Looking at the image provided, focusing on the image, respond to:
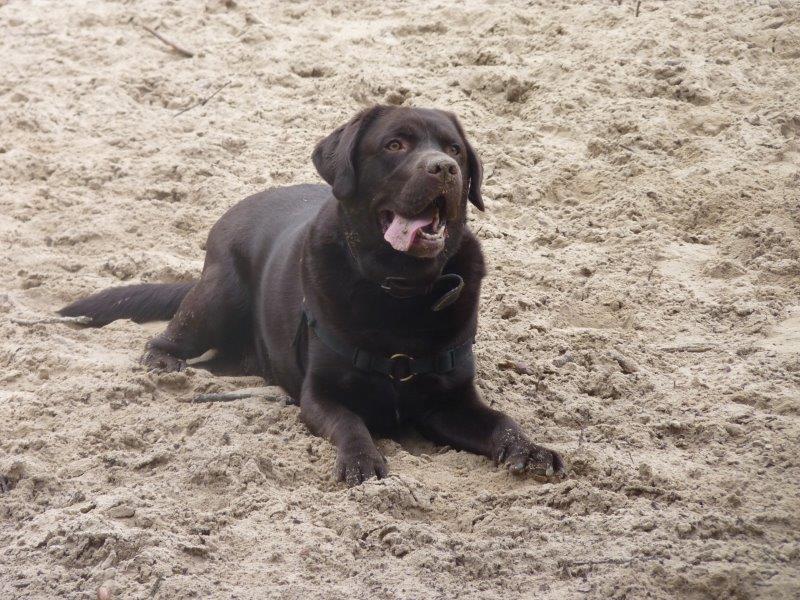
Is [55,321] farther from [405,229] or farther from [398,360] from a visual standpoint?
[405,229]

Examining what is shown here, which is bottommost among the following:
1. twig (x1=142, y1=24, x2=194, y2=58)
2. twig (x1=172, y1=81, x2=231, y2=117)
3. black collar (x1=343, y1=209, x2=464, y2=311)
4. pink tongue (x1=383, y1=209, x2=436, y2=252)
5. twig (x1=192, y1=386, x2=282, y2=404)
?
twig (x1=192, y1=386, x2=282, y2=404)

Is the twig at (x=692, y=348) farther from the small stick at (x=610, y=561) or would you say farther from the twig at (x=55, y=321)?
the twig at (x=55, y=321)

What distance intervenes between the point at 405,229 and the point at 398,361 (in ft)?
1.57

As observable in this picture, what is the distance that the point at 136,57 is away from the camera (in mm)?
7477

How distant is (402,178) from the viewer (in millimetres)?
3971

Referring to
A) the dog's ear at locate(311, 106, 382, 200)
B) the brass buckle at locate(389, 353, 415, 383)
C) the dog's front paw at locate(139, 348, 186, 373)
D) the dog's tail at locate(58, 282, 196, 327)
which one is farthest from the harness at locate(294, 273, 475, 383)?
the dog's tail at locate(58, 282, 196, 327)

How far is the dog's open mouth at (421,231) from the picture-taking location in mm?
3900

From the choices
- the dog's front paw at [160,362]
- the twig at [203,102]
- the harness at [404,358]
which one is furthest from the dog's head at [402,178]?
the twig at [203,102]

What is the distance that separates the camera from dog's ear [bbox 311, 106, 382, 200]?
4.09 m

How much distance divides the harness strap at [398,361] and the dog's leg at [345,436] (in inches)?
7.0

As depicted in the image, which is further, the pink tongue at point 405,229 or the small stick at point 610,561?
the pink tongue at point 405,229

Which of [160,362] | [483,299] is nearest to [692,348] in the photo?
[483,299]

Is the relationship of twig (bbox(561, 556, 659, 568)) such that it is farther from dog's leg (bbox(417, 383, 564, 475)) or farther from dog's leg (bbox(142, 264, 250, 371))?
dog's leg (bbox(142, 264, 250, 371))

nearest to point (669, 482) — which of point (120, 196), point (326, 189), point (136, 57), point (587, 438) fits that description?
point (587, 438)
